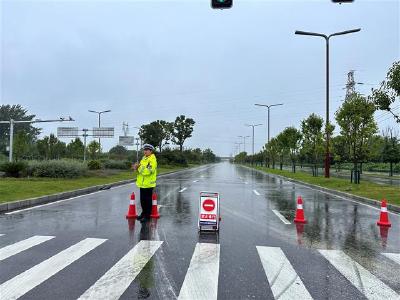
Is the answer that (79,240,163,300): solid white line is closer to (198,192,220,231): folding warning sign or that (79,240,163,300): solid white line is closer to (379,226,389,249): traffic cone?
(198,192,220,231): folding warning sign

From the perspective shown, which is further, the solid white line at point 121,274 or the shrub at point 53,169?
the shrub at point 53,169

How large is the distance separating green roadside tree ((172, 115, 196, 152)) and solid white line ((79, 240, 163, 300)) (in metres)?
67.0

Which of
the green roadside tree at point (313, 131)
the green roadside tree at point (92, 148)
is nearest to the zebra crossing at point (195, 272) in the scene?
the green roadside tree at point (313, 131)

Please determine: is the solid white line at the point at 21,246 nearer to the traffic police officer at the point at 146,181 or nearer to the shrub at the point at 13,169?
the traffic police officer at the point at 146,181

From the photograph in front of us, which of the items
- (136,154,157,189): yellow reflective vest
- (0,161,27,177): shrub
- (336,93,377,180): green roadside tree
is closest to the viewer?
(136,154,157,189): yellow reflective vest

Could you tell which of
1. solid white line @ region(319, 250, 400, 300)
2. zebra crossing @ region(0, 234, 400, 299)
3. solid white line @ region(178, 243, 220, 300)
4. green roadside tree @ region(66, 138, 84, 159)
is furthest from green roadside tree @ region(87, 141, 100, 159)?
solid white line @ region(319, 250, 400, 300)

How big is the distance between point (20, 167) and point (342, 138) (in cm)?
2013

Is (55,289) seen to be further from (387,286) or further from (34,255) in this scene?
(387,286)

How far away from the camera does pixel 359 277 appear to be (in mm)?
5328

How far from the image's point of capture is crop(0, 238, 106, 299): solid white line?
459cm

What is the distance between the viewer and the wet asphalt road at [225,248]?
4773 mm

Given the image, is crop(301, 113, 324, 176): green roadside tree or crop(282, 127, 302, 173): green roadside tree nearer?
crop(301, 113, 324, 176): green roadside tree

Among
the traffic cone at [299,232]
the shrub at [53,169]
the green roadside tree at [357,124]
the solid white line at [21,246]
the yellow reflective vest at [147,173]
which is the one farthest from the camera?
the shrub at [53,169]

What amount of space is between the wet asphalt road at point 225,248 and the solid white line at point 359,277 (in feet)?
0.05
